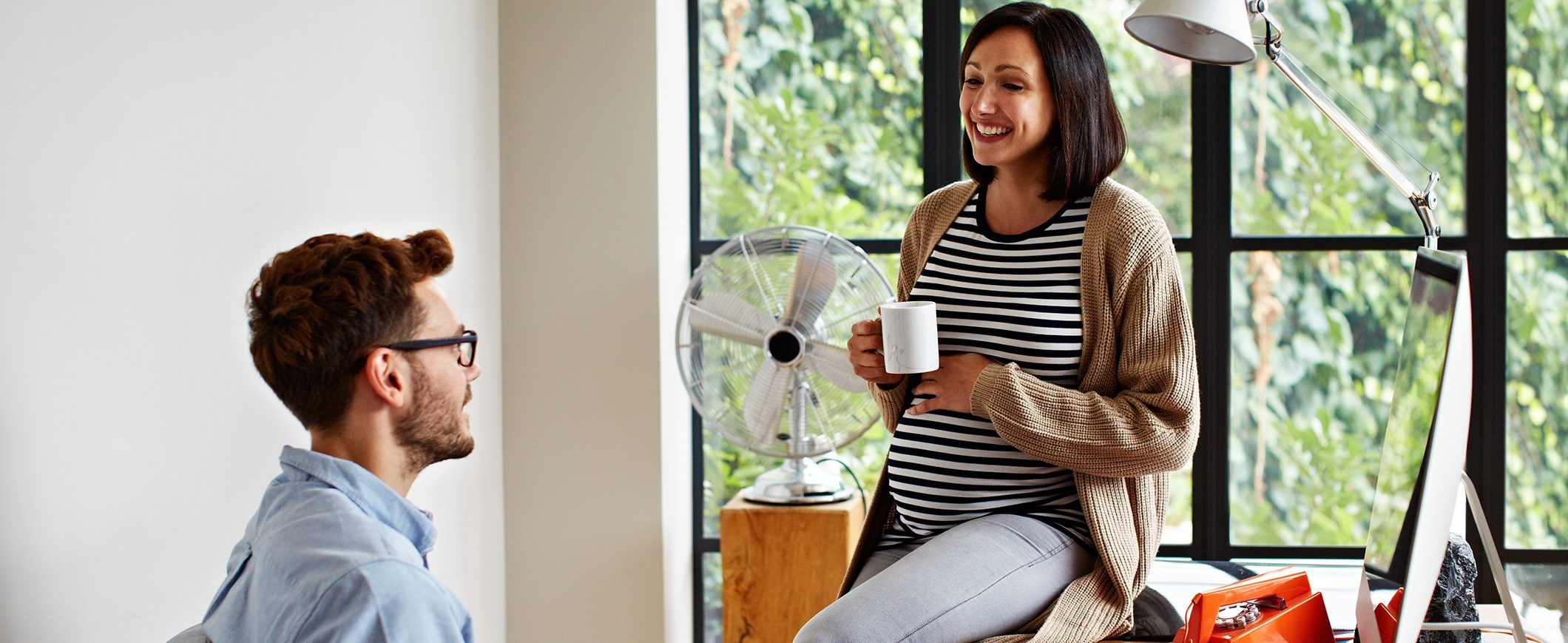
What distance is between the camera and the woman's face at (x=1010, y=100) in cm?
199

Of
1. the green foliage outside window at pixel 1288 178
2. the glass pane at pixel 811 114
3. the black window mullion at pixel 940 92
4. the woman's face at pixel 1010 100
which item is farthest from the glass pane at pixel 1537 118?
the woman's face at pixel 1010 100

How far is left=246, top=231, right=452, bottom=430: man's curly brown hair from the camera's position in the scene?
1289 millimetres

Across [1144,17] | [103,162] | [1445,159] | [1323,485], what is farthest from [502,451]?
[1445,159]

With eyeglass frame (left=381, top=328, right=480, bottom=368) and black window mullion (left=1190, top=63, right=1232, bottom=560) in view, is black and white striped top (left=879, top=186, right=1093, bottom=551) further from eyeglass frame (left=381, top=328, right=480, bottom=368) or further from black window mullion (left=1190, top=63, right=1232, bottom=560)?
black window mullion (left=1190, top=63, right=1232, bottom=560)

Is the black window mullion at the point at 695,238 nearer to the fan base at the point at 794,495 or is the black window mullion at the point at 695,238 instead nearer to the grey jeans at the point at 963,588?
the fan base at the point at 794,495

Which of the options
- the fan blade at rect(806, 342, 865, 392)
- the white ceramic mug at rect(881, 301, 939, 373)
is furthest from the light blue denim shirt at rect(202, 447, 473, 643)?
the fan blade at rect(806, 342, 865, 392)

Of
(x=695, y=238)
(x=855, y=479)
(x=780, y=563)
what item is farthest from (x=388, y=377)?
(x=695, y=238)

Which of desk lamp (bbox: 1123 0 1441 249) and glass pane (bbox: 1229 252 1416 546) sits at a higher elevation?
desk lamp (bbox: 1123 0 1441 249)

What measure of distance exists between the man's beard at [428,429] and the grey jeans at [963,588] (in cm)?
64

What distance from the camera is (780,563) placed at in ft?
8.93

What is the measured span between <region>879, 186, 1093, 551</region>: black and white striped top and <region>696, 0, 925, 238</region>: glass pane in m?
1.15

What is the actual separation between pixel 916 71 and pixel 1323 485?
1.55 meters

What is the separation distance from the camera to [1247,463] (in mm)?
3145

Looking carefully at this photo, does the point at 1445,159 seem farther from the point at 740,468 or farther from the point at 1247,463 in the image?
the point at 740,468
